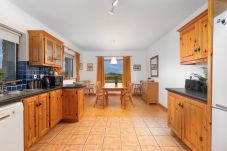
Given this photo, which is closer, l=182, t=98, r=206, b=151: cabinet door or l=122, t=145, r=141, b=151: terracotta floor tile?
l=182, t=98, r=206, b=151: cabinet door

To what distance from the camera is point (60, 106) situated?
3289mm

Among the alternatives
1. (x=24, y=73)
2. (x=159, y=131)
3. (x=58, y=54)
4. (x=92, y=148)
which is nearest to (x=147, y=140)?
(x=159, y=131)

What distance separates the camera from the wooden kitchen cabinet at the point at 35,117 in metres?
2.05

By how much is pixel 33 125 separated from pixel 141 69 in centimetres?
621

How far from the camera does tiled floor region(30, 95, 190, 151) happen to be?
232 centimetres

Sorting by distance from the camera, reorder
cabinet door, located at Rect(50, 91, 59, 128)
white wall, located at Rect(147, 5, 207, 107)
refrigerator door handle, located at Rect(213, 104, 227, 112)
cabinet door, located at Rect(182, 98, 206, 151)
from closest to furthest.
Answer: refrigerator door handle, located at Rect(213, 104, 227, 112), cabinet door, located at Rect(182, 98, 206, 151), cabinet door, located at Rect(50, 91, 59, 128), white wall, located at Rect(147, 5, 207, 107)

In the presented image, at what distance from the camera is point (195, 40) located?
7.66ft

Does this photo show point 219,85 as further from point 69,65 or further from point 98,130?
point 69,65

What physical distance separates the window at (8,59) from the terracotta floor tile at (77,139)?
1.64 metres

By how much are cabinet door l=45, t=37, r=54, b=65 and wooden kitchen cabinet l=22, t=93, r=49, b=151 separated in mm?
952

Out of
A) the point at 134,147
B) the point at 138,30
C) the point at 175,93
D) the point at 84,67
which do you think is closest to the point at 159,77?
the point at 138,30

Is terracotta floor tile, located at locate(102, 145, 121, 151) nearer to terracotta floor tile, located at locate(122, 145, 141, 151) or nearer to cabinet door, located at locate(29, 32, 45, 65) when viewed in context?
terracotta floor tile, located at locate(122, 145, 141, 151)

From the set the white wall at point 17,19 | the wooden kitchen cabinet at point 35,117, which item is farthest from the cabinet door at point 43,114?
the white wall at point 17,19

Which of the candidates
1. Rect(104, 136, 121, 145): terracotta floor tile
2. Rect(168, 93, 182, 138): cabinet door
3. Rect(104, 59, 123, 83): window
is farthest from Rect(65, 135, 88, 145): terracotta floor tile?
Rect(104, 59, 123, 83): window
